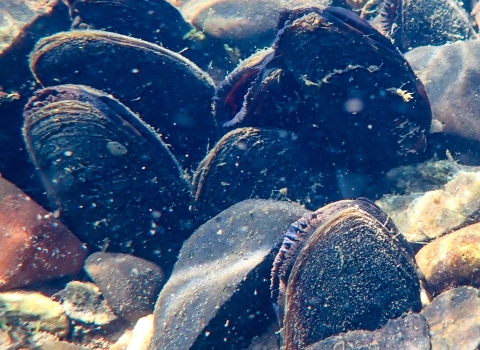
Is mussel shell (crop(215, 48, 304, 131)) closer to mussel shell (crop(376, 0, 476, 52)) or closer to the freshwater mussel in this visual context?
the freshwater mussel

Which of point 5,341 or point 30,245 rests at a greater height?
point 30,245

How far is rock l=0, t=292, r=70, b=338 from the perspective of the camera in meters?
2.98

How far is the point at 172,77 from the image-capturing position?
12.4 feet

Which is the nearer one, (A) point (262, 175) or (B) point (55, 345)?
(B) point (55, 345)

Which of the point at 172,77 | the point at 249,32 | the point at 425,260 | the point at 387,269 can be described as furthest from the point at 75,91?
the point at 425,260

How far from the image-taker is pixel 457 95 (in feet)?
11.4

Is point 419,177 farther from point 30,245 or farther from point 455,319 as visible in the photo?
point 30,245

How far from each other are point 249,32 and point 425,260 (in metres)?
3.59

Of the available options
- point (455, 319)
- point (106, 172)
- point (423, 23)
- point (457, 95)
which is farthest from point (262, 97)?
point (423, 23)

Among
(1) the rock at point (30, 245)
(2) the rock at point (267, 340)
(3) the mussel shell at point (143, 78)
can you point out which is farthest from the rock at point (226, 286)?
(3) the mussel shell at point (143, 78)

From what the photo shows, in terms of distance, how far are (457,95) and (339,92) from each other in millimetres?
1274

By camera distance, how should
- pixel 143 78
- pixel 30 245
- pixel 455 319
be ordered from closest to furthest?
pixel 455 319 → pixel 30 245 → pixel 143 78

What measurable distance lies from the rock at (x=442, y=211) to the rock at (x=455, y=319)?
23.0 inches

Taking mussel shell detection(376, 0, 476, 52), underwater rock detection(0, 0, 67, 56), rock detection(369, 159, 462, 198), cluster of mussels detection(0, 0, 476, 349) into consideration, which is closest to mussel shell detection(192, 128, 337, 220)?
cluster of mussels detection(0, 0, 476, 349)
